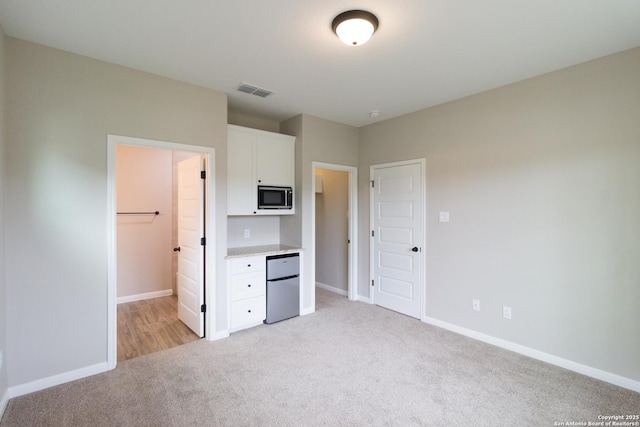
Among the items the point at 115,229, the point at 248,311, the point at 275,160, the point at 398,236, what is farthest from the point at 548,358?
the point at 115,229

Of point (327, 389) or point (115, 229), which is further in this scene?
point (115, 229)

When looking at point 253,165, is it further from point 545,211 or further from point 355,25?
point 545,211

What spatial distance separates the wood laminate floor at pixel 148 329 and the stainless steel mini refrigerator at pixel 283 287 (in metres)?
0.94

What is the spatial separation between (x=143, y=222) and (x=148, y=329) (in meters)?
1.88

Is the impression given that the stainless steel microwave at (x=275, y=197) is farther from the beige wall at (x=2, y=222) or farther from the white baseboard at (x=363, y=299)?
the beige wall at (x=2, y=222)

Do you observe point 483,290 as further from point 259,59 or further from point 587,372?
point 259,59

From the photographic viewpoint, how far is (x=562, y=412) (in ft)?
7.01

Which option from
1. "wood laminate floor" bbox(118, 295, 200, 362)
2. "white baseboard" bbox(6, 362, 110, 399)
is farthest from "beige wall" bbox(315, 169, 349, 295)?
"white baseboard" bbox(6, 362, 110, 399)

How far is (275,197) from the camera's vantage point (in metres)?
3.94

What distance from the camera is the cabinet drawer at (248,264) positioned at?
135 inches

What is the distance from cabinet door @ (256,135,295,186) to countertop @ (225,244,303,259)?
868 mm

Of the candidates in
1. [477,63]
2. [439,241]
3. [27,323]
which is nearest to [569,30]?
[477,63]

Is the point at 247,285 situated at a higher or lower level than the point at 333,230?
lower

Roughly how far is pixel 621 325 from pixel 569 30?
2.40 m
